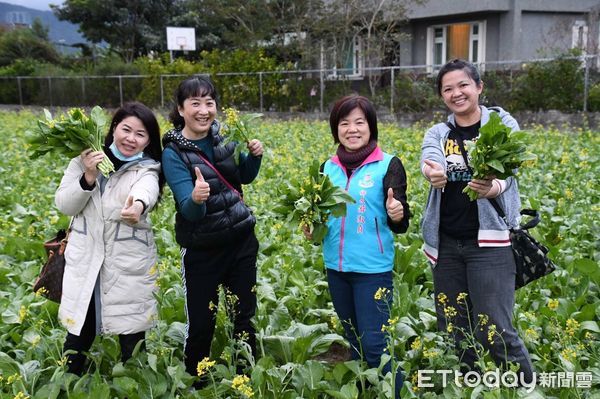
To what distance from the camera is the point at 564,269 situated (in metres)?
5.15

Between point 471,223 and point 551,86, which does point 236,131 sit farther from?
point 551,86

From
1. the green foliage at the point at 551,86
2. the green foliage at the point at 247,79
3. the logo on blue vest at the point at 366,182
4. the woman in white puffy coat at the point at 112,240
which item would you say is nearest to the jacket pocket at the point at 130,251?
the woman in white puffy coat at the point at 112,240

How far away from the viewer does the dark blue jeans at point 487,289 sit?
329 centimetres

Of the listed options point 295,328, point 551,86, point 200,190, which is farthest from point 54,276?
point 551,86

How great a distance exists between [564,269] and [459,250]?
2.20 m

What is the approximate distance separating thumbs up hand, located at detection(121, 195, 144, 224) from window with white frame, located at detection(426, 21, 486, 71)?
20730 mm

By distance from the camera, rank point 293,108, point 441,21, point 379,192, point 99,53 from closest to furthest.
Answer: point 379,192, point 293,108, point 441,21, point 99,53

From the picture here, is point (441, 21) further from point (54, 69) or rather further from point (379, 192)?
point (379, 192)

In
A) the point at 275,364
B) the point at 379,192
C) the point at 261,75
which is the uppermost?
the point at 261,75

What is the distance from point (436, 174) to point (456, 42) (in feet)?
71.0

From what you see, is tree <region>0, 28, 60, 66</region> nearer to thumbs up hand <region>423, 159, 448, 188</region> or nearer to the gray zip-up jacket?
the gray zip-up jacket

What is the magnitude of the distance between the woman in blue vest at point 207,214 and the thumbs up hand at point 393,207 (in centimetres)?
80

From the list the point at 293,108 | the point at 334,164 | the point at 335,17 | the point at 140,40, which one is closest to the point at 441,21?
the point at 335,17

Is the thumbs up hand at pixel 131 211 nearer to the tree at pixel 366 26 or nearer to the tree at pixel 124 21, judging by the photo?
the tree at pixel 366 26
